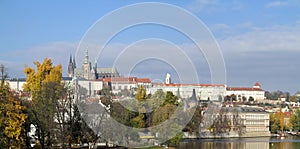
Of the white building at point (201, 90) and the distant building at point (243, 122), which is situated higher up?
the white building at point (201, 90)

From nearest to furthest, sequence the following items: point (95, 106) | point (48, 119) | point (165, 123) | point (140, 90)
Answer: point (48, 119) < point (95, 106) < point (165, 123) < point (140, 90)

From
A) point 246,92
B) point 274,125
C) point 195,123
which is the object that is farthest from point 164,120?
point 246,92

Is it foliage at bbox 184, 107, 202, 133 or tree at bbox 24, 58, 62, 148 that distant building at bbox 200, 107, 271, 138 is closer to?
foliage at bbox 184, 107, 202, 133

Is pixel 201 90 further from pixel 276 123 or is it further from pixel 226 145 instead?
pixel 226 145

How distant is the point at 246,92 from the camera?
132 metres

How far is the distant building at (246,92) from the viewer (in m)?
128

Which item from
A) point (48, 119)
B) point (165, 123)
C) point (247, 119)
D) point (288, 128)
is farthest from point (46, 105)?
point (288, 128)

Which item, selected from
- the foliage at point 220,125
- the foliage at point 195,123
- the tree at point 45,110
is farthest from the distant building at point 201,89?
the tree at point 45,110

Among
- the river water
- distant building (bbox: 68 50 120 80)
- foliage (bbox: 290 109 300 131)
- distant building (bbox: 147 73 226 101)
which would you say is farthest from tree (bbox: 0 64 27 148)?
foliage (bbox: 290 109 300 131)

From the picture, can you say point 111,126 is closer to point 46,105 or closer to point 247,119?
point 46,105

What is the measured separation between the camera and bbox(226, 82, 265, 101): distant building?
5054 inches

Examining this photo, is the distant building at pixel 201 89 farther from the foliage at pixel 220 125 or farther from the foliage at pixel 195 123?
the foliage at pixel 195 123

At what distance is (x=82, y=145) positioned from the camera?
32000 mm

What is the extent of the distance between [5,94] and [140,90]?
21.7 m
